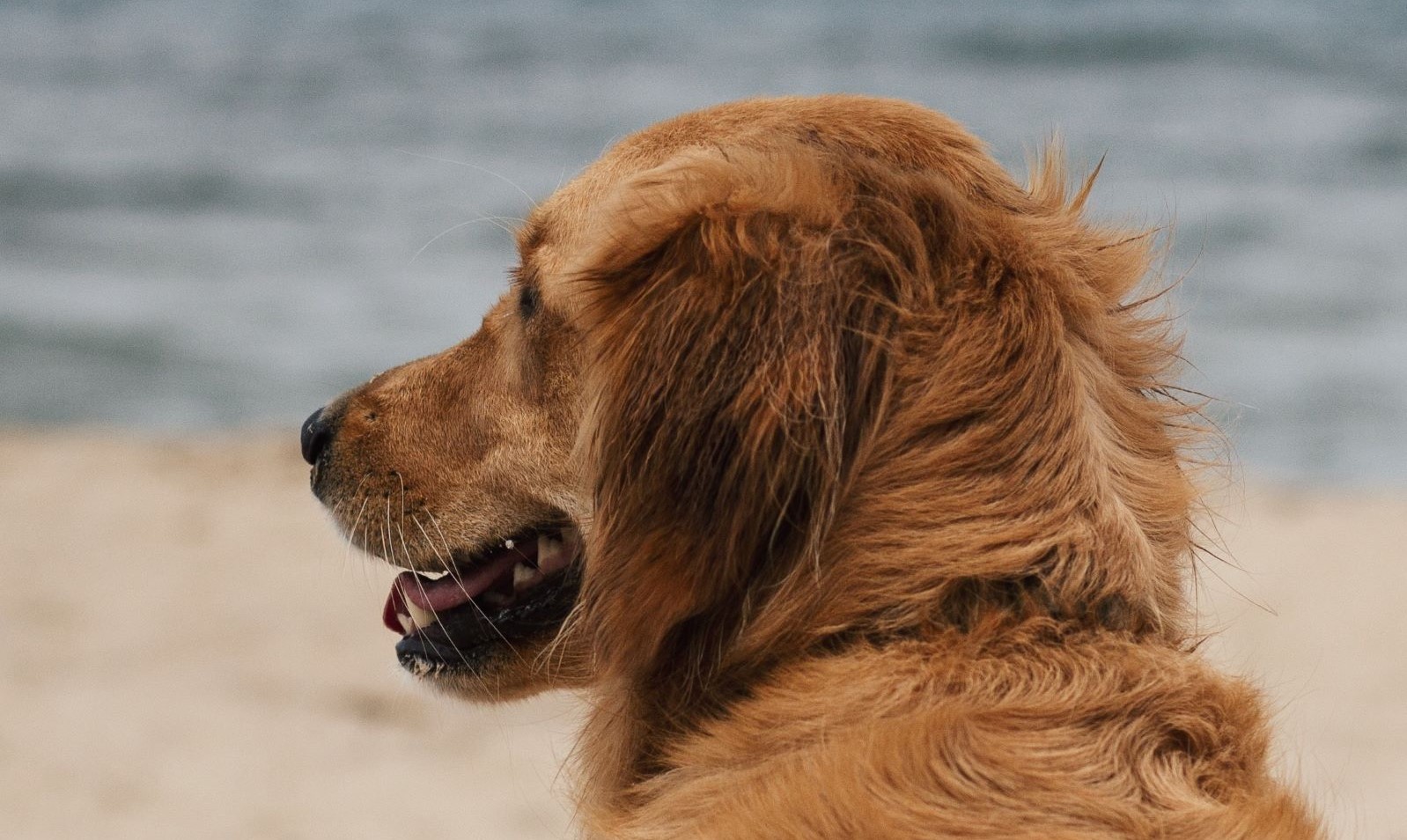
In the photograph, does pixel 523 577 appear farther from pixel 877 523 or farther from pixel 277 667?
pixel 277 667

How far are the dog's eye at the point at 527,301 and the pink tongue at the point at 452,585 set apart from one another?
0.42 m

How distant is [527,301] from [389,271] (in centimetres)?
1179

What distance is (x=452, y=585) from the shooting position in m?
2.86

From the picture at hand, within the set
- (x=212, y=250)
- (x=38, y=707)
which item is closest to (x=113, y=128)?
(x=212, y=250)

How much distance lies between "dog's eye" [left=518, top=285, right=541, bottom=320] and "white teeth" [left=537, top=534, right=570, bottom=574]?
39 cm

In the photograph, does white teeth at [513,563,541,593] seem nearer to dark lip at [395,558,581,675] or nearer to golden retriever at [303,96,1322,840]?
dark lip at [395,558,581,675]

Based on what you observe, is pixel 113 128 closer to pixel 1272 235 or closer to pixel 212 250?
pixel 212 250

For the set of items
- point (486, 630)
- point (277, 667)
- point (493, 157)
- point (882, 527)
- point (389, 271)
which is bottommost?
point (882, 527)

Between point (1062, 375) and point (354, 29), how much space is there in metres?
27.4

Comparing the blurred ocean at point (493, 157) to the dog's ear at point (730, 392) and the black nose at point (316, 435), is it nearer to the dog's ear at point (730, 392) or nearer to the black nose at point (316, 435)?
the black nose at point (316, 435)

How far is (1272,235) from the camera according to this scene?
50.7 ft

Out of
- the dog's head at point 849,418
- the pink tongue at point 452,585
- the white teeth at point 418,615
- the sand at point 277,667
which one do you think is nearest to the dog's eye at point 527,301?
the dog's head at point 849,418

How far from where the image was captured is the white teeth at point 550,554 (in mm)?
2738

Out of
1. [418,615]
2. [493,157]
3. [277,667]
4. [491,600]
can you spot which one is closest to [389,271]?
[493,157]
